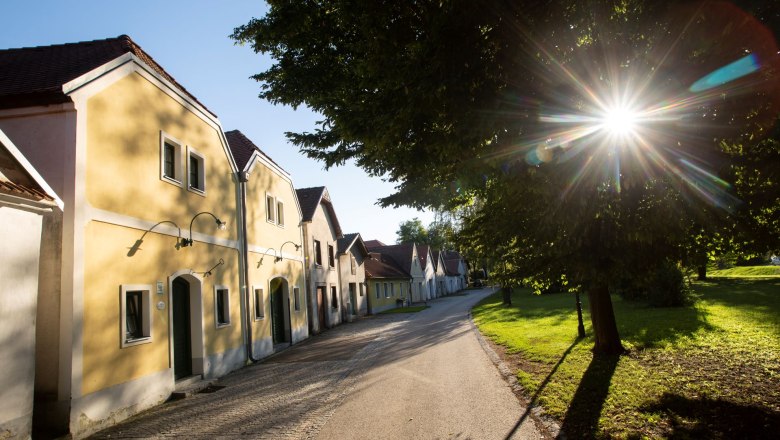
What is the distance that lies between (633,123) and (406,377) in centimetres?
660

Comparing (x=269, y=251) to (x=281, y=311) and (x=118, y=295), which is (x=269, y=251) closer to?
(x=281, y=311)

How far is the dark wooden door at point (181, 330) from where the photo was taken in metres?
10.3

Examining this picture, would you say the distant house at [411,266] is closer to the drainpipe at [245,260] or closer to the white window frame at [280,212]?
the white window frame at [280,212]

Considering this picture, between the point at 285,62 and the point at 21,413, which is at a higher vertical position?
the point at 285,62

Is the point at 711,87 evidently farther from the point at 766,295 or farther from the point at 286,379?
the point at 766,295

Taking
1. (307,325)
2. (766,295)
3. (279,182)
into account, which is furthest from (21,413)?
(766,295)

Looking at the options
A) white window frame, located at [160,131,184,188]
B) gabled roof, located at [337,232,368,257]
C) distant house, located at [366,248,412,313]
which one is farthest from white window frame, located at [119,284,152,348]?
distant house, located at [366,248,412,313]

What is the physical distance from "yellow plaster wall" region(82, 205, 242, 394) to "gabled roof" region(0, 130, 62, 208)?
1058mm

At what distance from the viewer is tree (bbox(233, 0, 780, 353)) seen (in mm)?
4594

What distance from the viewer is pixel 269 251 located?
1589 centimetres

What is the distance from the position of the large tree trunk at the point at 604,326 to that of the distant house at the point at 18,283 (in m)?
10.00

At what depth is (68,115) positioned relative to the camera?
7539mm

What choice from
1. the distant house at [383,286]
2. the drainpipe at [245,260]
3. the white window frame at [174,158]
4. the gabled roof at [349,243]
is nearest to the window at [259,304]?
the drainpipe at [245,260]

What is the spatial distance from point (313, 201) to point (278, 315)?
746 centimetres
